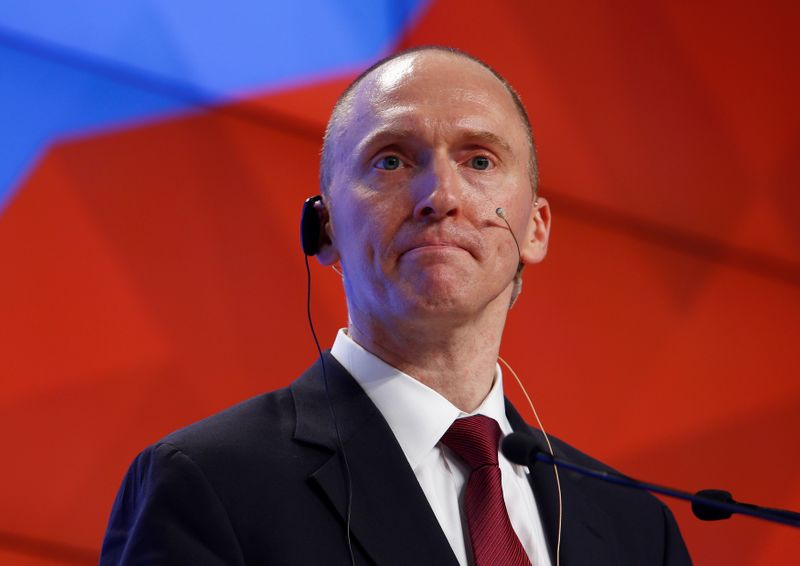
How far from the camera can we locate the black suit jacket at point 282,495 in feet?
4.77

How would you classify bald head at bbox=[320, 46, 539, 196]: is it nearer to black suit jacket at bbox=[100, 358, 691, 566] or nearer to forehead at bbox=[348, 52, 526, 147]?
forehead at bbox=[348, 52, 526, 147]

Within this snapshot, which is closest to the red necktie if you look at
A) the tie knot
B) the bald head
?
the tie knot

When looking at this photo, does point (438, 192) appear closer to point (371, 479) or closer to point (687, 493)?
point (371, 479)

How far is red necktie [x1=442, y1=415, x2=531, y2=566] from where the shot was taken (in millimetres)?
1604

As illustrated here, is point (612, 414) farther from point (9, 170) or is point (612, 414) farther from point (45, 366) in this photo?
point (9, 170)

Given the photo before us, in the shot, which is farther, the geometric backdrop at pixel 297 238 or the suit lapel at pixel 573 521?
the geometric backdrop at pixel 297 238

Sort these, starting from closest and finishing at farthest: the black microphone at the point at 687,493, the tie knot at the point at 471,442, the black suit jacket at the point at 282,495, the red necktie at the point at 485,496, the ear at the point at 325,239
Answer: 1. the black microphone at the point at 687,493
2. the black suit jacket at the point at 282,495
3. the red necktie at the point at 485,496
4. the tie knot at the point at 471,442
5. the ear at the point at 325,239

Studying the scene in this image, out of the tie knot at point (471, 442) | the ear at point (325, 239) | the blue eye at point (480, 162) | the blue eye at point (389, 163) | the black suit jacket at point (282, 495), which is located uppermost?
the blue eye at point (480, 162)

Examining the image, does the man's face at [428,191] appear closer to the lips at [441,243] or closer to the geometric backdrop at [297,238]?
the lips at [441,243]

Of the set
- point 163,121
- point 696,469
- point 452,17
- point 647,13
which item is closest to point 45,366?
point 163,121

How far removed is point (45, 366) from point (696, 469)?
164cm

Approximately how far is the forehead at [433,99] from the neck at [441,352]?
33cm

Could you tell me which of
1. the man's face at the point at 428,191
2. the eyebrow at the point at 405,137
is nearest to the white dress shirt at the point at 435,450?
the man's face at the point at 428,191

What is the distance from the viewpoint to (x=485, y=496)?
1.66 m
